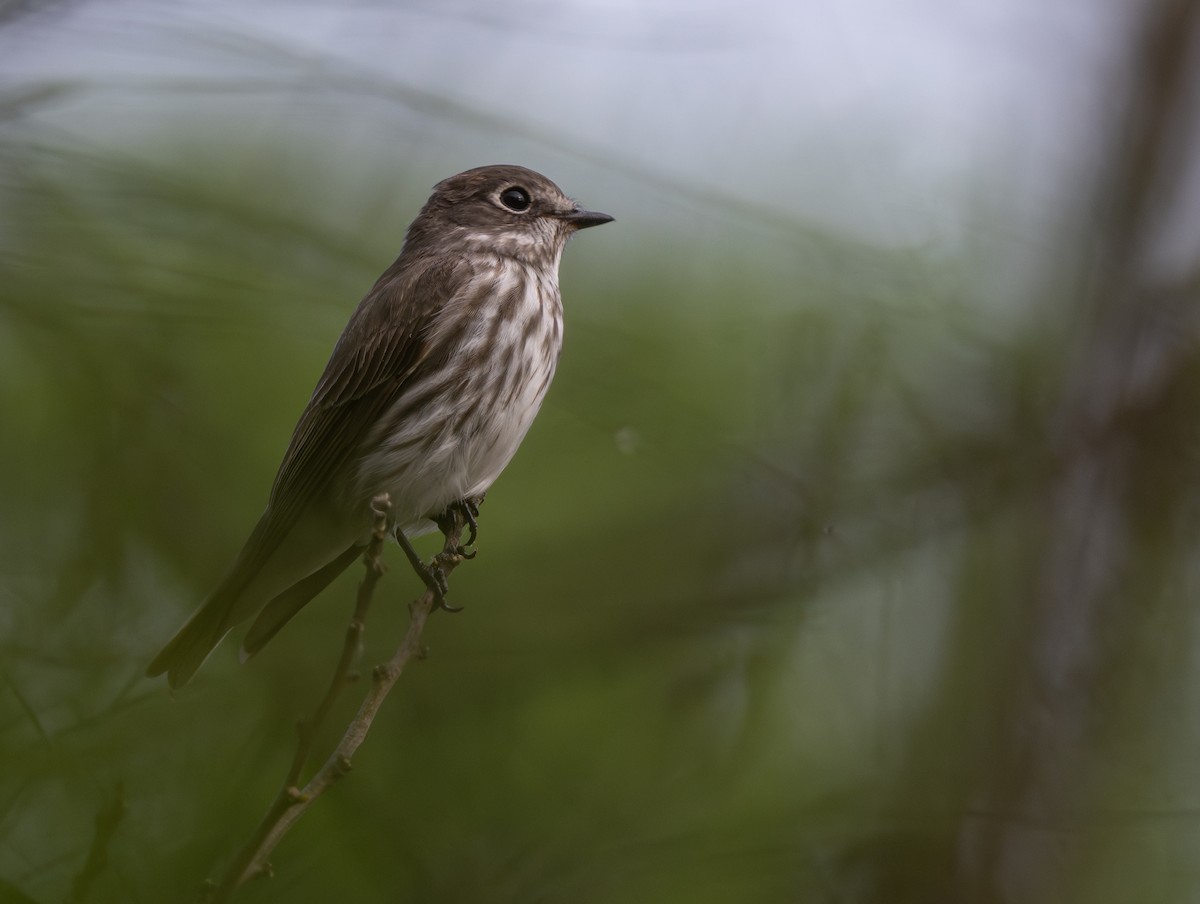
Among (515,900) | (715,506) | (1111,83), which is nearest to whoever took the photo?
(515,900)

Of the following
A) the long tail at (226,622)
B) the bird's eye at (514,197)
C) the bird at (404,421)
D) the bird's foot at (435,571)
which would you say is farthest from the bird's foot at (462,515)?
the bird's eye at (514,197)

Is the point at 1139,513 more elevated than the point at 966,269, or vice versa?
the point at 966,269

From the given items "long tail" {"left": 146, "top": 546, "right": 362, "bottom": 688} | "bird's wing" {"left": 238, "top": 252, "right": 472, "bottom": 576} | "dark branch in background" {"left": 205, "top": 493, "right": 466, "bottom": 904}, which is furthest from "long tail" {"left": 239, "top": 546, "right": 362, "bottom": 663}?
"dark branch in background" {"left": 205, "top": 493, "right": 466, "bottom": 904}

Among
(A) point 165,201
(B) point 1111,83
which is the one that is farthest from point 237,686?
(B) point 1111,83

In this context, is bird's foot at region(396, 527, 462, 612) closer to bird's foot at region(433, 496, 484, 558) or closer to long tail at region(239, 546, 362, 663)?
bird's foot at region(433, 496, 484, 558)

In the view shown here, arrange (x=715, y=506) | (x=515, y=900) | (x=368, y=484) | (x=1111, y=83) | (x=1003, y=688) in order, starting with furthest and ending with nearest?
1. (x=1111, y=83)
2. (x=715, y=506)
3. (x=1003, y=688)
4. (x=368, y=484)
5. (x=515, y=900)

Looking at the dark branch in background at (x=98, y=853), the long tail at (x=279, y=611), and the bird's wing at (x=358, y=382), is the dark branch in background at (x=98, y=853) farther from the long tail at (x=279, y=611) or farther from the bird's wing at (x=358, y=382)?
the bird's wing at (x=358, y=382)

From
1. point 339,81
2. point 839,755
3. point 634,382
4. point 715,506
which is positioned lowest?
point 839,755

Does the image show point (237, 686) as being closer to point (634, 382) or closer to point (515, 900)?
point (515, 900)
